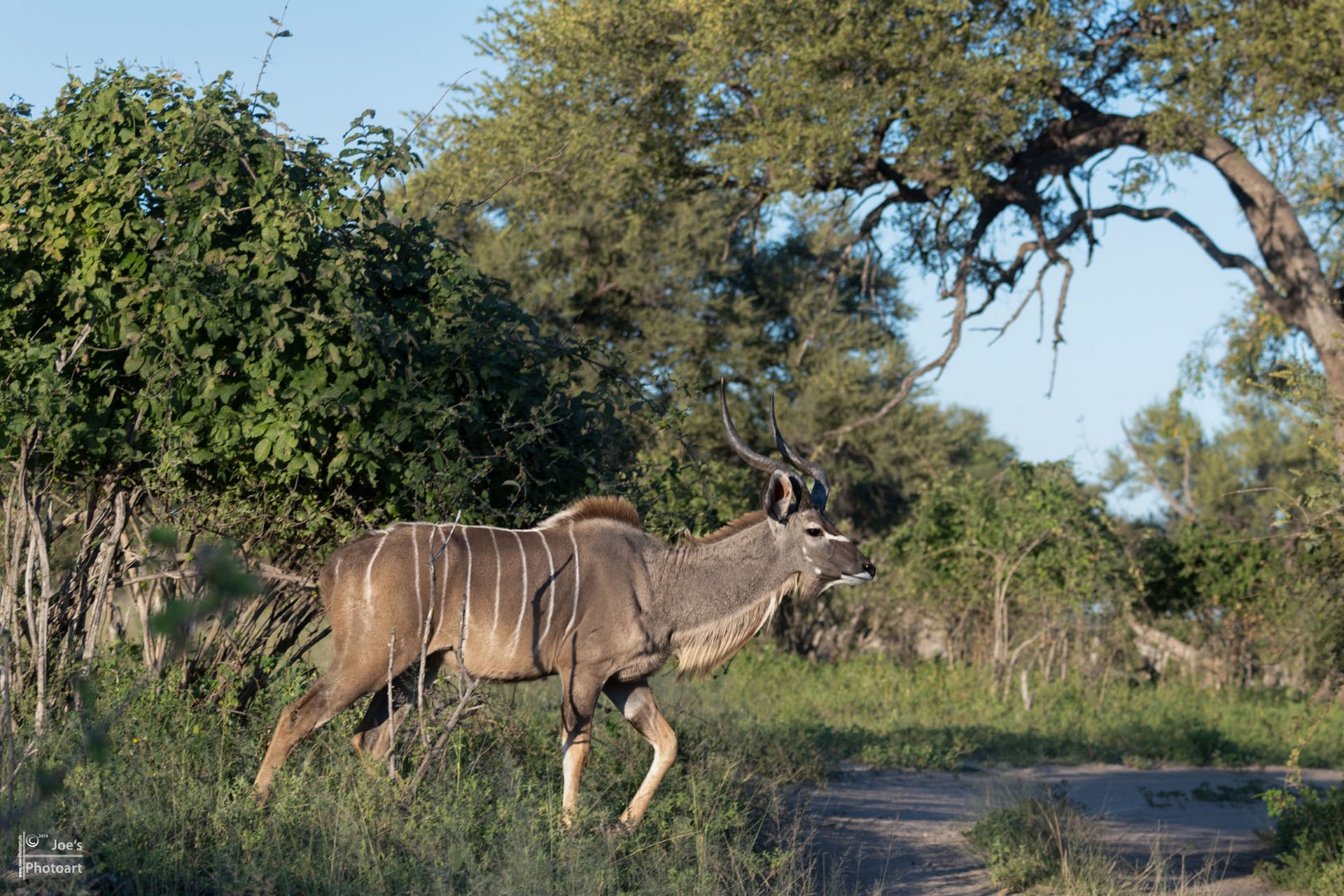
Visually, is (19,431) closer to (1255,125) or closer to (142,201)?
(142,201)

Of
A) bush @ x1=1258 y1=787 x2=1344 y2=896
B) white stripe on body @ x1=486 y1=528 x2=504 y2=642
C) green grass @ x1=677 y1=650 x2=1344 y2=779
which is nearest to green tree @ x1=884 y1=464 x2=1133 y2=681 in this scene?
green grass @ x1=677 y1=650 x2=1344 y2=779

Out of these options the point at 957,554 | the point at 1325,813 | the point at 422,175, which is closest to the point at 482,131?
the point at 422,175

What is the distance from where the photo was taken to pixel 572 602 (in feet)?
20.3

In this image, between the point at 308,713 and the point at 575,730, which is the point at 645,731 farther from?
the point at 308,713

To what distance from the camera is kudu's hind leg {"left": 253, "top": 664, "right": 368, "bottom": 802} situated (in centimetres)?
570

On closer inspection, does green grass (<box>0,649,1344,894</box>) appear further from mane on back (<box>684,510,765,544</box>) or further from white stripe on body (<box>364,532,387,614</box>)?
mane on back (<box>684,510,765,544</box>)

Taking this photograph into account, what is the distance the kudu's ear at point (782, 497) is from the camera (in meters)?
6.74

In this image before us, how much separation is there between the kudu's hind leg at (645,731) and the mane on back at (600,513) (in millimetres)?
776

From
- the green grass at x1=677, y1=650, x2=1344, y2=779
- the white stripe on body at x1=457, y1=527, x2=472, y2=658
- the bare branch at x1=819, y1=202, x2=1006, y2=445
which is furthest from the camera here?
the bare branch at x1=819, y1=202, x2=1006, y2=445

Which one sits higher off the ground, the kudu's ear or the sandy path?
the kudu's ear

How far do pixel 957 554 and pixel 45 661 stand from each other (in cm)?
1095

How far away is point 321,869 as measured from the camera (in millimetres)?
4863

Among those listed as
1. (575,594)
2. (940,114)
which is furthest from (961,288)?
(575,594)

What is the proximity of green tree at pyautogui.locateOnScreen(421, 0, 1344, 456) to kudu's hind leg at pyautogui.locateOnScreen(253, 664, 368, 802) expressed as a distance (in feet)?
26.2
